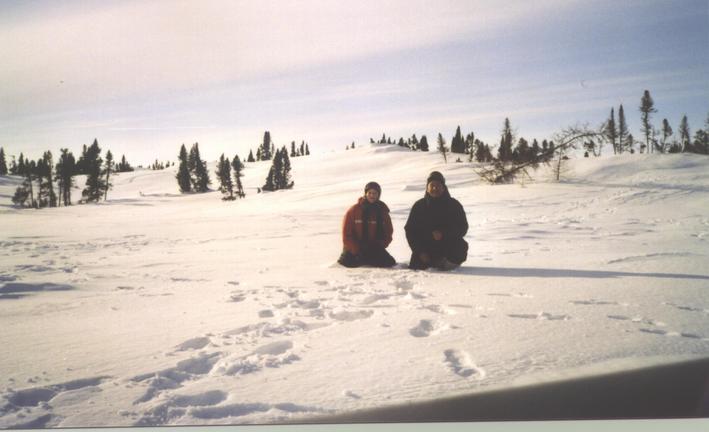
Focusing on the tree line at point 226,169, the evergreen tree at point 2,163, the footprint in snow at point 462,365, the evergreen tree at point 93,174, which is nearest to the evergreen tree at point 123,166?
the evergreen tree at point 93,174

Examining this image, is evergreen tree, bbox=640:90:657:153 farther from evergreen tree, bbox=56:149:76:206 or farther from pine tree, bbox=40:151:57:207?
pine tree, bbox=40:151:57:207

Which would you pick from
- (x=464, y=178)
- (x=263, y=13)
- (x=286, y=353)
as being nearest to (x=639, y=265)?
(x=286, y=353)

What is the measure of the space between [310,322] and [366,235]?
1.93 meters

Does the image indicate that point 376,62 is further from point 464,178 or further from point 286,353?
point 464,178

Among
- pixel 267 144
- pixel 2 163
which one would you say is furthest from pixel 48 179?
pixel 267 144

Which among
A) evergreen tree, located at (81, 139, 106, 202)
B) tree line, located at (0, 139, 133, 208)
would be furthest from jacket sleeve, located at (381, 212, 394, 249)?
evergreen tree, located at (81, 139, 106, 202)

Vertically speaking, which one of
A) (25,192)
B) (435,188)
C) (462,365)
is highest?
(25,192)

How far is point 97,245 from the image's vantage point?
602 cm

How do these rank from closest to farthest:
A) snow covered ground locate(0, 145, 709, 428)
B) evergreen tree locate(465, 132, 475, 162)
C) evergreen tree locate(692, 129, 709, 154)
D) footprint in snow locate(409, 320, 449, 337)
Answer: snow covered ground locate(0, 145, 709, 428) < footprint in snow locate(409, 320, 449, 337) < evergreen tree locate(692, 129, 709, 154) < evergreen tree locate(465, 132, 475, 162)

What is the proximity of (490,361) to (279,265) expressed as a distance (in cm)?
293

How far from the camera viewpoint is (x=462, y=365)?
2.01 m

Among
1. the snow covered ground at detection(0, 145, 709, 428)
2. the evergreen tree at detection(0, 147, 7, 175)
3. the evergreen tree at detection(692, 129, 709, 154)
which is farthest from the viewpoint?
the evergreen tree at detection(692, 129, 709, 154)

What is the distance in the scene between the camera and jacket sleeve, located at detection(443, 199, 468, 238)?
12.9 ft

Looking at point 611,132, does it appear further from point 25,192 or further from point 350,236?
point 25,192
